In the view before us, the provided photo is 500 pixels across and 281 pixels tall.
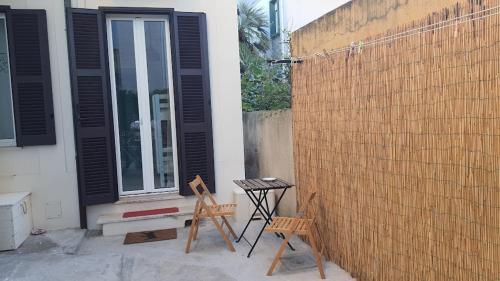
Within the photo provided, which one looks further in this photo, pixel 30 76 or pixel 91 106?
pixel 91 106

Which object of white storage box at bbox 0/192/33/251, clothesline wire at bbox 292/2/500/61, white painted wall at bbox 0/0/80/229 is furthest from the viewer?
white painted wall at bbox 0/0/80/229

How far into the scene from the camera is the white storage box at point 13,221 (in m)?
4.44

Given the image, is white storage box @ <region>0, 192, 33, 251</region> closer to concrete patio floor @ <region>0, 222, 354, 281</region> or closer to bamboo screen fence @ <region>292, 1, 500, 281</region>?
concrete patio floor @ <region>0, 222, 354, 281</region>

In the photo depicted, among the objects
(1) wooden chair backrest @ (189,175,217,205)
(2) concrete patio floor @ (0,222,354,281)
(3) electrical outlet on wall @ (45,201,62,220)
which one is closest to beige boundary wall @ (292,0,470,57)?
(1) wooden chair backrest @ (189,175,217,205)

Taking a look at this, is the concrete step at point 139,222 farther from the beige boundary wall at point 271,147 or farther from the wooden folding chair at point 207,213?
the beige boundary wall at point 271,147

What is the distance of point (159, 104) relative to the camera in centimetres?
568

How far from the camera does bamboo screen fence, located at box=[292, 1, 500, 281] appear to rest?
219 cm

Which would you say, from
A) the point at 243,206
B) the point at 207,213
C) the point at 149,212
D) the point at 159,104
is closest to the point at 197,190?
the point at 207,213

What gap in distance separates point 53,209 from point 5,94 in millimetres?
1517

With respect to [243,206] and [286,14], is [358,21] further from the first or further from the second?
[286,14]

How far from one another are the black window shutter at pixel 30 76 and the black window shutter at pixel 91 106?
301 mm

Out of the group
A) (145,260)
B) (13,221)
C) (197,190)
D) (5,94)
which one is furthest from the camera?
(5,94)

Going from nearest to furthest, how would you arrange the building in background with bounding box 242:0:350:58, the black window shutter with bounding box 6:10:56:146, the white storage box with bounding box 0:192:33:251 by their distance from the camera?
the white storage box with bounding box 0:192:33:251 → the black window shutter with bounding box 6:10:56:146 → the building in background with bounding box 242:0:350:58

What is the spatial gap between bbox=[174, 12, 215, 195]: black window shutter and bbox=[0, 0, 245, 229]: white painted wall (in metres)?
0.12
